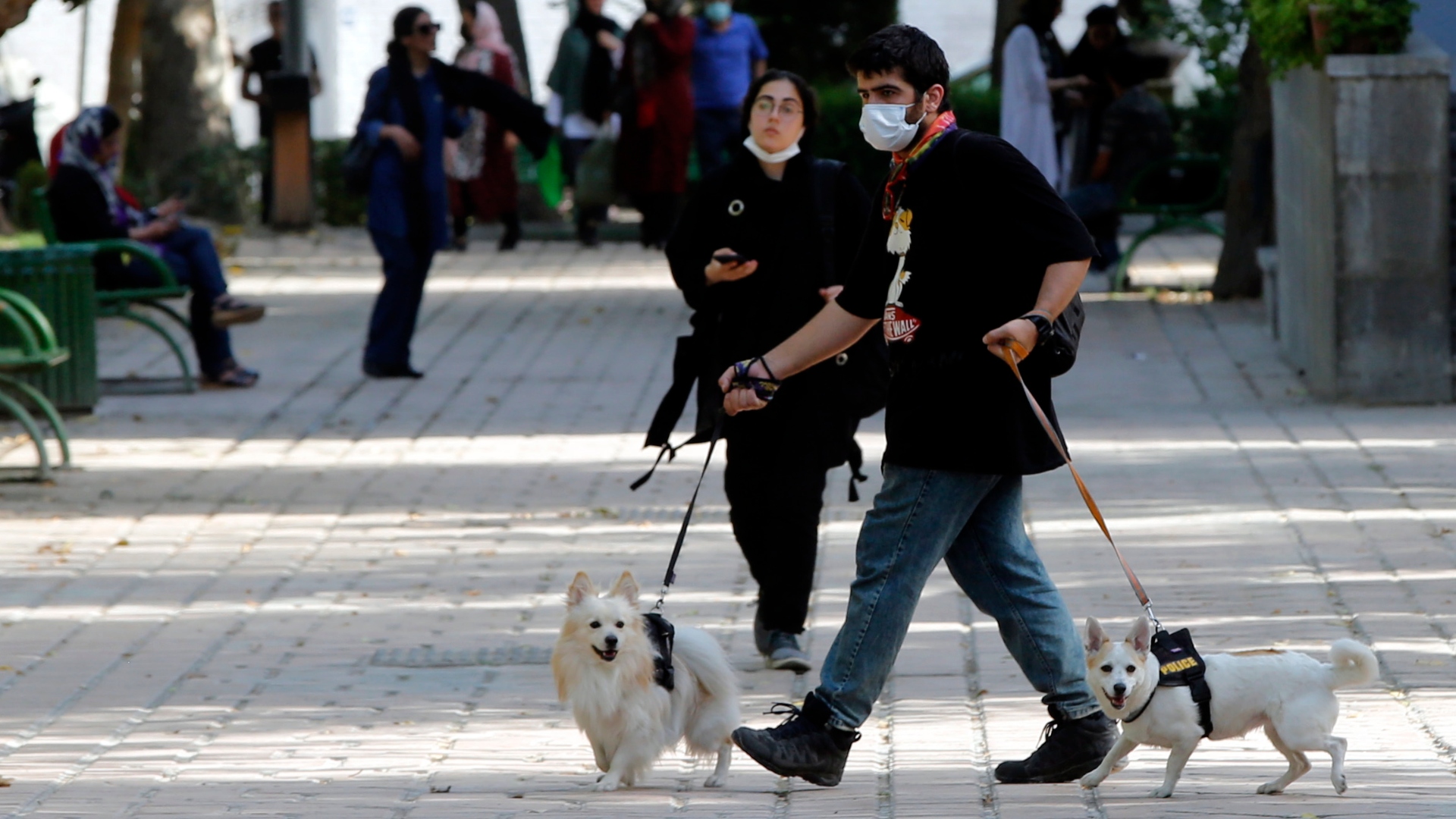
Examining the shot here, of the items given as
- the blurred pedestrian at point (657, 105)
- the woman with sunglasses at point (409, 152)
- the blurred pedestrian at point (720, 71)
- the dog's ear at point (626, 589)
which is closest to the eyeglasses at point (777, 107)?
the dog's ear at point (626, 589)

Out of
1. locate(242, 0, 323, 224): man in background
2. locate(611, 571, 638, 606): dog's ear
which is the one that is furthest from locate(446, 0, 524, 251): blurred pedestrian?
locate(611, 571, 638, 606): dog's ear

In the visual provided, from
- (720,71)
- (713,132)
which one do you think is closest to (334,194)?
(713,132)

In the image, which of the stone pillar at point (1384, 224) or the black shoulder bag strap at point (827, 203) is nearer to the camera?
the black shoulder bag strap at point (827, 203)

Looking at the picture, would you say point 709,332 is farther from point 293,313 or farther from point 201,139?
point 201,139

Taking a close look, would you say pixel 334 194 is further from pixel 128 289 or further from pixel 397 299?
pixel 128 289

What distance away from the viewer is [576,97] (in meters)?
19.6

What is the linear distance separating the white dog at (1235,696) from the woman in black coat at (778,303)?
6.54 feet

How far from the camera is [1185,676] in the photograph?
191 inches

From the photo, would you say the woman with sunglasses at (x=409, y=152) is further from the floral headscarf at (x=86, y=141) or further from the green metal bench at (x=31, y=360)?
the green metal bench at (x=31, y=360)

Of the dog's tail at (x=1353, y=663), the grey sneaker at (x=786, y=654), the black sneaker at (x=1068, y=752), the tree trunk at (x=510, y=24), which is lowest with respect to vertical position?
the grey sneaker at (x=786, y=654)

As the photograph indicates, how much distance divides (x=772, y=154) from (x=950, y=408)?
83.7 inches

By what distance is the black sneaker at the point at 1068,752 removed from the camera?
5.11 metres

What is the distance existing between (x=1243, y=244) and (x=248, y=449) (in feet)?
25.4

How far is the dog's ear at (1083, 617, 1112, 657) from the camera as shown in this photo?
489 centimetres
